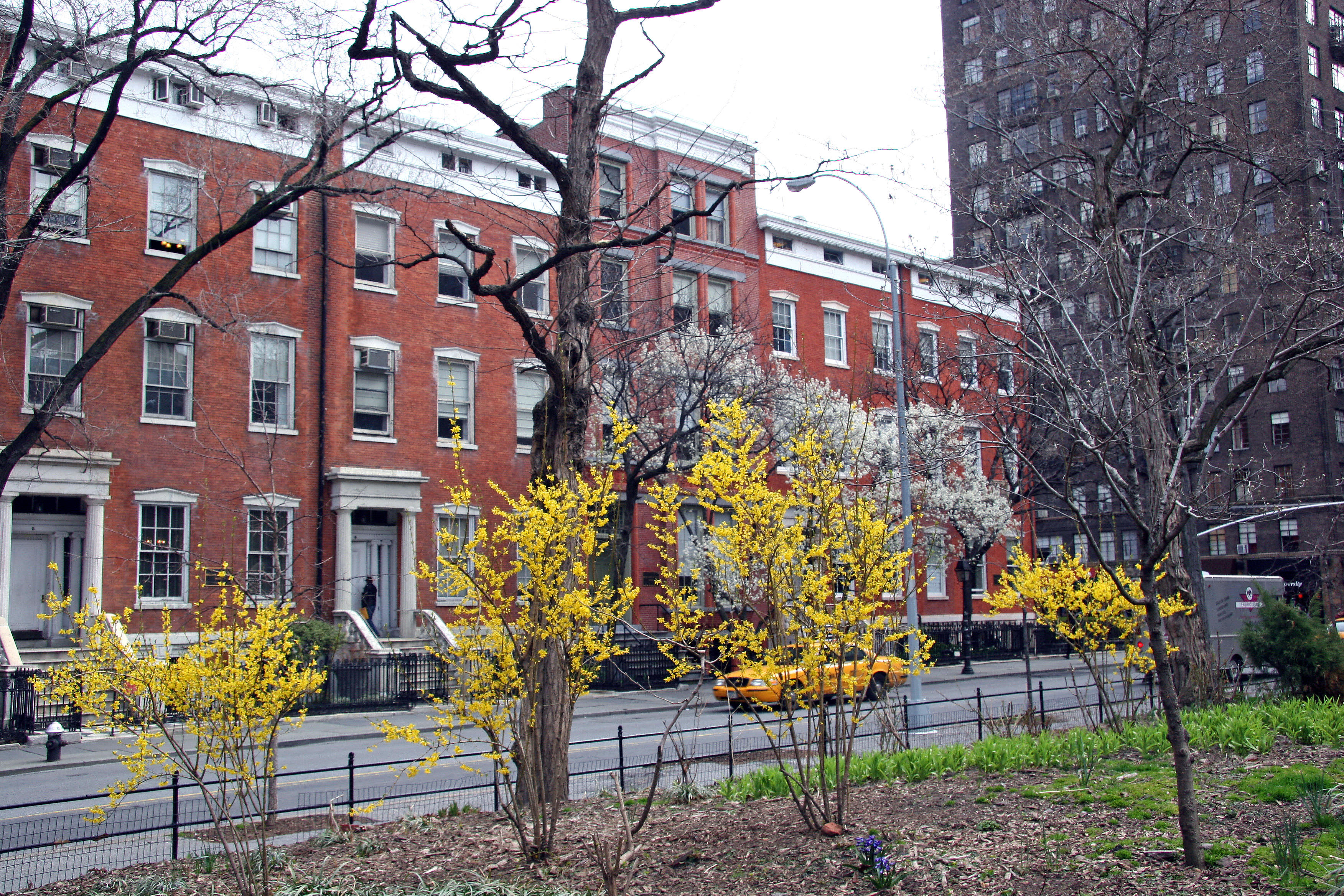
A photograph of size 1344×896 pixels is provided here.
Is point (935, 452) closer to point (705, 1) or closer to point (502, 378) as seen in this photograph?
point (502, 378)

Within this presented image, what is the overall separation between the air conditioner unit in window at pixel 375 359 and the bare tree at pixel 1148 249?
16334 mm

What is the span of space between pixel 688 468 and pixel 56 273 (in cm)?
1590

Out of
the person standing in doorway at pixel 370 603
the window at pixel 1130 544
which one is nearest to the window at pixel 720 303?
the person standing in doorway at pixel 370 603

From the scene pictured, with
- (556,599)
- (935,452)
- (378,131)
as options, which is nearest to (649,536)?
(935,452)

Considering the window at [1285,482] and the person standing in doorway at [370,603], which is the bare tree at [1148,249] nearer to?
the window at [1285,482]

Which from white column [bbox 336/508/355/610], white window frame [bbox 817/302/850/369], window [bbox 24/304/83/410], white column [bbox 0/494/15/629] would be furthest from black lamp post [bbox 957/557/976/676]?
window [bbox 24/304/83/410]

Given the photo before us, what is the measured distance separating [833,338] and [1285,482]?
73.1 feet

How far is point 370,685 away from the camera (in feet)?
78.9

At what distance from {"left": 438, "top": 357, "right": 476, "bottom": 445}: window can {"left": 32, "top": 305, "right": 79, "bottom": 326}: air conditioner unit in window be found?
30.5 ft

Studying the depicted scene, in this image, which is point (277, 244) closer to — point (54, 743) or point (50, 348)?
point (50, 348)

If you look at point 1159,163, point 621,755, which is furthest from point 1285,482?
point 621,755

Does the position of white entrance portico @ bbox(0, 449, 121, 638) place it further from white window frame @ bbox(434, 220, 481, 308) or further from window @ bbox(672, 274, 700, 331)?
window @ bbox(672, 274, 700, 331)

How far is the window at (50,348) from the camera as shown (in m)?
23.5

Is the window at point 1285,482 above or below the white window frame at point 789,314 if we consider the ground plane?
below
